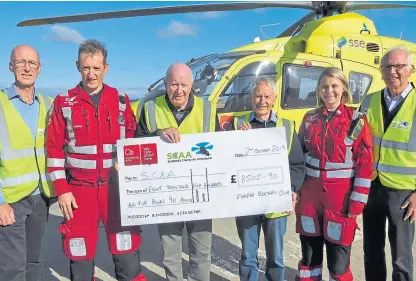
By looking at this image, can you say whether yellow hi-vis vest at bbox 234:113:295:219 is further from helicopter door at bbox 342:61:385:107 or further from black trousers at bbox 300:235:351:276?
helicopter door at bbox 342:61:385:107

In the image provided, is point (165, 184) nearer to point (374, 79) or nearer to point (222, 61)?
point (222, 61)

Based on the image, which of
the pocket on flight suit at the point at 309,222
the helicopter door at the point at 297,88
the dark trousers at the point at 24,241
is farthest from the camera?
the helicopter door at the point at 297,88

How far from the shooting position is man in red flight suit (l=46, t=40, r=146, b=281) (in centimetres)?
245

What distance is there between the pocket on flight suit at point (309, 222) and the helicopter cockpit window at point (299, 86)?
305 cm

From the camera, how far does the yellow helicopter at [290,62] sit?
5.41 metres

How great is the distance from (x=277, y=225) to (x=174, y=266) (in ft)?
2.61

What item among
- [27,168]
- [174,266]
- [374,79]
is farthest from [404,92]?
[374,79]

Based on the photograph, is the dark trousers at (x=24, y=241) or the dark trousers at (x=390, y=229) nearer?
the dark trousers at (x=24, y=241)

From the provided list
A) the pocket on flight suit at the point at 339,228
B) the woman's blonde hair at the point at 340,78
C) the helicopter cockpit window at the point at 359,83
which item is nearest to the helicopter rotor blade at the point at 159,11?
the helicopter cockpit window at the point at 359,83

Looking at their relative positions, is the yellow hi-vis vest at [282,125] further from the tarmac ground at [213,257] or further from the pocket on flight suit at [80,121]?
the pocket on flight suit at [80,121]

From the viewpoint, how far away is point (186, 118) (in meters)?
2.66

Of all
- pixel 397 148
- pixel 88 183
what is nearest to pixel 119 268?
pixel 88 183

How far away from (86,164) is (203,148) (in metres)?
0.80

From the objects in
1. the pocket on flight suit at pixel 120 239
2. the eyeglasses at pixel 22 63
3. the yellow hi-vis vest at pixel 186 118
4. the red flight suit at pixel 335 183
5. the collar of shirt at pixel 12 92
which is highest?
the eyeglasses at pixel 22 63
